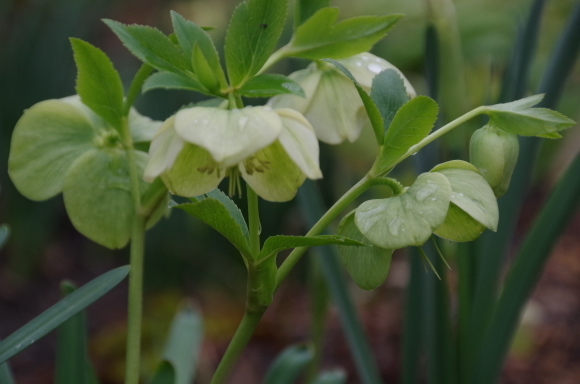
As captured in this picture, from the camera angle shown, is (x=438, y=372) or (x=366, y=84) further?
(x=438, y=372)

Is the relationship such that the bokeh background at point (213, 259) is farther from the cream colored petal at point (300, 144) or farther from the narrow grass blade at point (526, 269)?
the cream colored petal at point (300, 144)

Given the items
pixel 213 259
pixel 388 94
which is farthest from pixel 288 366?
pixel 213 259

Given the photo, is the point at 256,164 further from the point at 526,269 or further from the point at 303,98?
the point at 526,269

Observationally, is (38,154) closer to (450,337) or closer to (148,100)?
(450,337)

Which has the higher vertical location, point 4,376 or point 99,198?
point 99,198

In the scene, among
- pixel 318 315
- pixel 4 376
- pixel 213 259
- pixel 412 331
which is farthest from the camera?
pixel 213 259

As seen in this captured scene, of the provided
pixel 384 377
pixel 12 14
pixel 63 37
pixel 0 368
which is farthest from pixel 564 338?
pixel 12 14

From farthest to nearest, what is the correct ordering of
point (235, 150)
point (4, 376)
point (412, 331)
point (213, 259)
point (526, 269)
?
point (213, 259), point (412, 331), point (526, 269), point (4, 376), point (235, 150)

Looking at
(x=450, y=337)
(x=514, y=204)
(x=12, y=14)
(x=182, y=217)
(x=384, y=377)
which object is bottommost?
(x=384, y=377)
